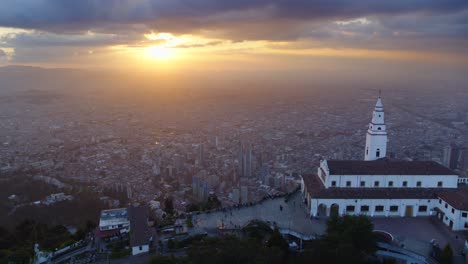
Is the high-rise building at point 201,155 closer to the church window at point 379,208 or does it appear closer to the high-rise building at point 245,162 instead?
the high-rise building at point 245,162

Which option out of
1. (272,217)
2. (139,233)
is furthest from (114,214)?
(272,217)

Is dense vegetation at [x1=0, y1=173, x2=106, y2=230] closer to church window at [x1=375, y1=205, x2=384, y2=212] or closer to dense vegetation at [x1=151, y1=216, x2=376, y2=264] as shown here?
dense vegetation at [x1=151, y1=216, x2=376, y2=264]

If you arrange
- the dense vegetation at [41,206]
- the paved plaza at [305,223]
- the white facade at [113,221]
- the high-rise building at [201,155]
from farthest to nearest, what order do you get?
the high-rise building at [201,155]
the dense vegetation at [41,206]
the white facade at [113,221]
the paved plaza at [305,223]

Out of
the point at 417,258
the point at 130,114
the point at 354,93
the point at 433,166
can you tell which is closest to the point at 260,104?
the point at 354,93

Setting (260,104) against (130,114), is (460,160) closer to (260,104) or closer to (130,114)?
(260,104)

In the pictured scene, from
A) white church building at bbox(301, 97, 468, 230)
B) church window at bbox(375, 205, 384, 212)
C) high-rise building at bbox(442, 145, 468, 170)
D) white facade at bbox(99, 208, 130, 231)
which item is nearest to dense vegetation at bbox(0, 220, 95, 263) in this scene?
white facade at bbox(99, 208, 130, 231)

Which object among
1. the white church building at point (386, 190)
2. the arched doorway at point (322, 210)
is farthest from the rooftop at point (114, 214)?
the arched doorway at point (322, 210)
